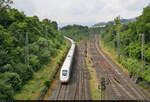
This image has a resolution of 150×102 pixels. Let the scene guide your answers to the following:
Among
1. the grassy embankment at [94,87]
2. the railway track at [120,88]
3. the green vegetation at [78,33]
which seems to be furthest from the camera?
the green vegetation at [78,33]

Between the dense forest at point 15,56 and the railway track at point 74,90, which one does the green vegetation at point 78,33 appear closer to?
the dense forest at point 15,56

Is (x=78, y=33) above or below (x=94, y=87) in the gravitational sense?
above

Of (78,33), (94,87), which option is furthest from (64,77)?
(78,33)

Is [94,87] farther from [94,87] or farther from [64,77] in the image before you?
[64,77]

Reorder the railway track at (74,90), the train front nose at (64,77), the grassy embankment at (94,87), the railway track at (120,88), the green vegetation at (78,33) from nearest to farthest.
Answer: the railway track at (74,90) → the railway track at (120,88) → the grassy embankment at (94,87) → the train front nose at (64,77) → the green vegetation at (78,33)

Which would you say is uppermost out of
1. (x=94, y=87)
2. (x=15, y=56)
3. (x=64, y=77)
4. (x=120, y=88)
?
(x=15, y=56)

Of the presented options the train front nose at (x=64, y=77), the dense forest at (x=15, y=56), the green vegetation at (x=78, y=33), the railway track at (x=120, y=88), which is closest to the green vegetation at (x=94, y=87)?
the railway track at (x=120, y=88)

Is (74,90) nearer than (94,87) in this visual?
Yes

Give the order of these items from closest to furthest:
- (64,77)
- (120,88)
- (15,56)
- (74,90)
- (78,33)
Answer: (74,90)
(120,88)
(64,77)
(15,56)
(78,33)

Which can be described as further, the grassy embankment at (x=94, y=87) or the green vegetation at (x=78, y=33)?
the green vegetation at (x=78, y=33)

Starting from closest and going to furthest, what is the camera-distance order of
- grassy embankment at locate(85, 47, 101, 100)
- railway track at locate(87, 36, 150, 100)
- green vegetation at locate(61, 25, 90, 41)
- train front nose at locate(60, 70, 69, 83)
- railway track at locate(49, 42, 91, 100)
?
railway track at locate(49, 42, 91, 100) < railway track at locate(87, 36, 150, 100) < grassy embankment at locate(85, 47, 101, 100) < train front nose at locate(60, 70, 69, 83) < green vegetation at locate(61, 25, 90, 41)

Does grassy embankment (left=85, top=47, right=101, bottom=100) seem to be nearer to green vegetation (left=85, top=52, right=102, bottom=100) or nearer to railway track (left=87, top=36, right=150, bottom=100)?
green vegetation (left=85, top=52, right=102, bottom=100)

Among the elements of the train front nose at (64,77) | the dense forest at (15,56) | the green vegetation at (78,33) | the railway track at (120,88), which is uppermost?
the green vegetation at (78,33)

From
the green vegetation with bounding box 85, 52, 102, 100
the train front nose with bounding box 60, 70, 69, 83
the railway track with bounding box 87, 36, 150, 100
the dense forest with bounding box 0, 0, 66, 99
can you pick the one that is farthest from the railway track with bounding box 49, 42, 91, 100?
A: the dense forest with bounding box 0, 0, 66, 99
